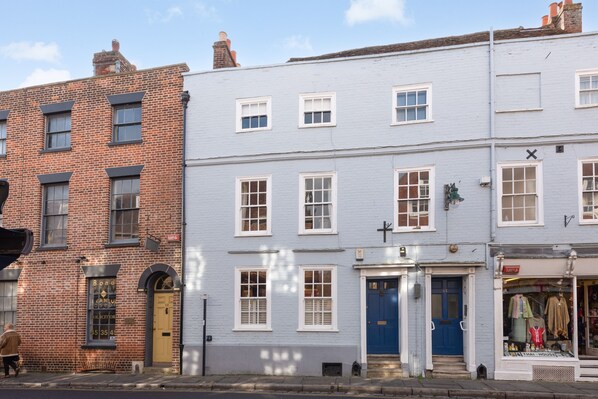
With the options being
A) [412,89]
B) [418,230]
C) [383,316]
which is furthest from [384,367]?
[412,89]

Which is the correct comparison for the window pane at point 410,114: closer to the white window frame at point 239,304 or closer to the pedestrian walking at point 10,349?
the white window frame at point 239,304

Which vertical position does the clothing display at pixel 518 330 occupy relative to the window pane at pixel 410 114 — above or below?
below

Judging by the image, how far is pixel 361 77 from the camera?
51.6ft

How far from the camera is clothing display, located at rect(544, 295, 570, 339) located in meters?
14.1

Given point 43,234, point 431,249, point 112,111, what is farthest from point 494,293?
point 43,234

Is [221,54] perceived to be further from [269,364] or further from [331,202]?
[269,364]

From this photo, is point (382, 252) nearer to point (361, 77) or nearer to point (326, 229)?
point (326, 229)

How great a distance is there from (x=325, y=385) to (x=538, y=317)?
230 inches

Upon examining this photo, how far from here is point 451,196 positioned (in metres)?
14.4

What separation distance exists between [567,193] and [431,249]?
369 centimetres

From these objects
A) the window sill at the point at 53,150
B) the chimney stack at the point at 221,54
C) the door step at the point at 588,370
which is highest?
the chimney stack at the point at 221,54

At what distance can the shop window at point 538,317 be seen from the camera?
14.1 m

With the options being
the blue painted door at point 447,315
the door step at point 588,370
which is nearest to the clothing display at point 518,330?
the blue painted door at point 447,315

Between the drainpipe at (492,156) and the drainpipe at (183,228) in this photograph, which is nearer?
the drainpipe at (492,156)
